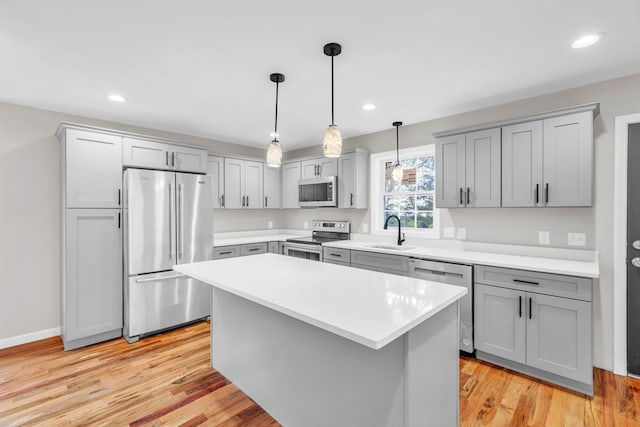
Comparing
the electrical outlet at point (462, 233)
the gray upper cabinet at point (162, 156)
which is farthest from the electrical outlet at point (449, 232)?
the gray upper cabinet at point (162, 156)

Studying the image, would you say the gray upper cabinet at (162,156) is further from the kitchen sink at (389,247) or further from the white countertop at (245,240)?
the kitchen sink at (389,247)

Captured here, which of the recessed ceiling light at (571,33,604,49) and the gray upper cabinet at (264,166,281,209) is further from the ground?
the recessed ceiling light at (571,33,604,49)

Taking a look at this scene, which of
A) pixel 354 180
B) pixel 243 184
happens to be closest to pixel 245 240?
pixel 243 184

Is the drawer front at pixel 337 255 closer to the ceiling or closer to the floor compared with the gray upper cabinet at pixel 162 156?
closer to the floor

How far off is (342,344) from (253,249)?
2918 millimetres

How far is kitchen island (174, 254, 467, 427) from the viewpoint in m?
1.33

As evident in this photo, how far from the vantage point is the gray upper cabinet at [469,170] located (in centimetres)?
291

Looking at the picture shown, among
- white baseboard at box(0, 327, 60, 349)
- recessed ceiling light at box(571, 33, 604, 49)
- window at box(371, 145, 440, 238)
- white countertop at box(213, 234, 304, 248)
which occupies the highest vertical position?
recessed ceiling light at box(571, 33, 604, 49)

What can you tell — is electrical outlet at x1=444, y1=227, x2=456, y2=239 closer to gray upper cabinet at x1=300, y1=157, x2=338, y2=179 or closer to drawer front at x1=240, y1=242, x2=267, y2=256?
gray upper cabinet at x1=300, y1=157, x2=338, y2=179

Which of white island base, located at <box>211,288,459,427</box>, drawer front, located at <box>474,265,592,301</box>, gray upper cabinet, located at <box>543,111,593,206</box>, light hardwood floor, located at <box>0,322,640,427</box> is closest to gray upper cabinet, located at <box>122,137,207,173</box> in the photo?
light hardwood floor, located at <box>0,322,640,427</box>

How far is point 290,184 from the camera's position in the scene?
16.4 feet

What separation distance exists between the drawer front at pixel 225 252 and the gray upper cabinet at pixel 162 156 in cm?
102

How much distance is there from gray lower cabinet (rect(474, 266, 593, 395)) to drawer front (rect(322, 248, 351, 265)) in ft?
4.77

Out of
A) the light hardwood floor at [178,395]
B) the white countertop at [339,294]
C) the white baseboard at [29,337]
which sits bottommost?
the light hardwood floor at [178,395]
